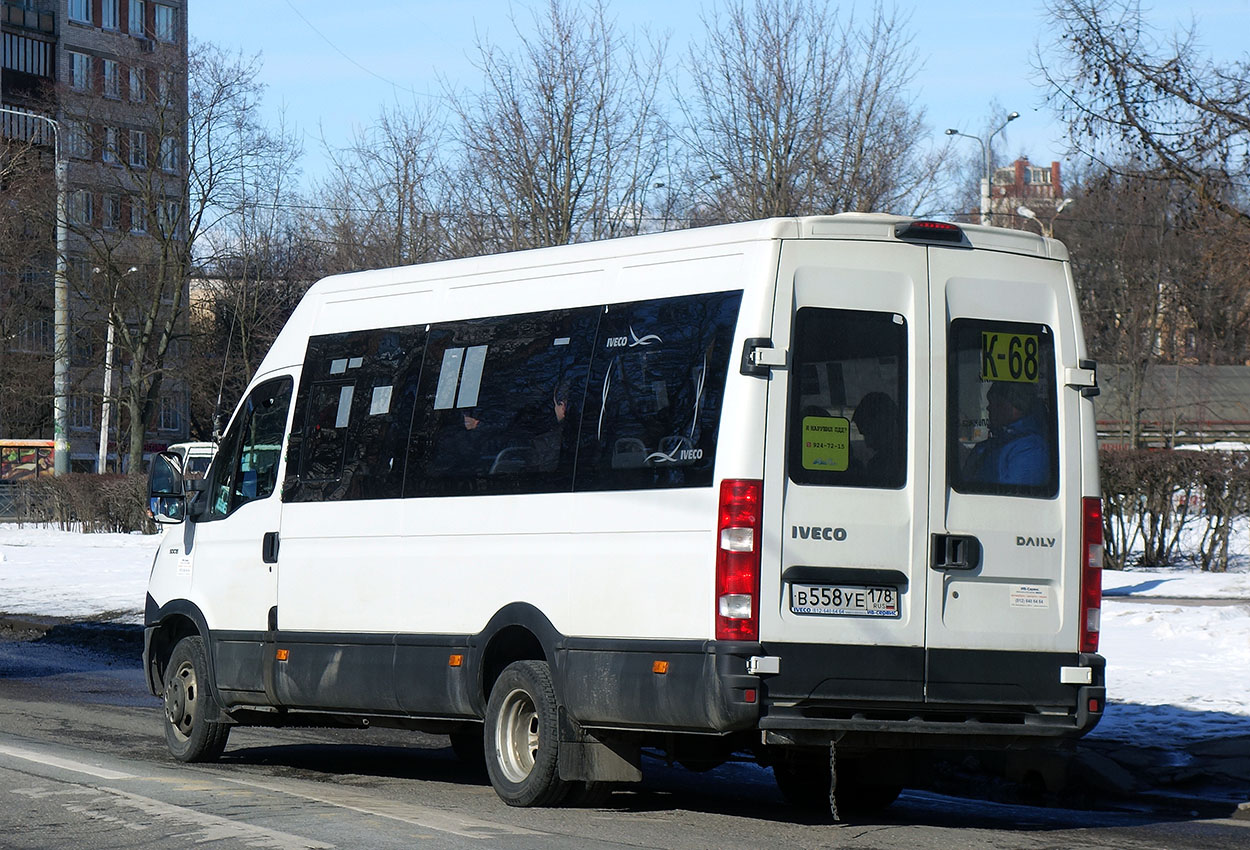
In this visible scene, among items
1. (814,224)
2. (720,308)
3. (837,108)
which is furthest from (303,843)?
(837,108)

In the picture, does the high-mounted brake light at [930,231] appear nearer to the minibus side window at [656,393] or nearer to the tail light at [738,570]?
the minibus side window at [656,393]

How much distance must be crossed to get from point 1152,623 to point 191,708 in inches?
328

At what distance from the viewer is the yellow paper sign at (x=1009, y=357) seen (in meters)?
7.80

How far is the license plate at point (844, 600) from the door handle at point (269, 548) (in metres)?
3.66

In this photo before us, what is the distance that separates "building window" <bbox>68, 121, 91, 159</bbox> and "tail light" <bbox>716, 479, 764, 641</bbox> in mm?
43693

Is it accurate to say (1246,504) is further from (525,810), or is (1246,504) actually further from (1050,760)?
(525,810)

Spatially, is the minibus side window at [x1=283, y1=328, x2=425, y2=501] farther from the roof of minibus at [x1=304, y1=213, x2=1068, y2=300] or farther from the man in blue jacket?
the man in blue jacket

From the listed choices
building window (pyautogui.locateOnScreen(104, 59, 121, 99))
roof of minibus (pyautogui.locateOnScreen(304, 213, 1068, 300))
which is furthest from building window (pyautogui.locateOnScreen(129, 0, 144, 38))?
roof of minibus (pyautogui.locateOnScreen(304, 213, 1068, 300))

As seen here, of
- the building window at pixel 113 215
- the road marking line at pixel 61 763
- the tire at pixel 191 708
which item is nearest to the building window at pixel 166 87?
the building window at pixel 113 215

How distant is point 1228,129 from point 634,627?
364 inches

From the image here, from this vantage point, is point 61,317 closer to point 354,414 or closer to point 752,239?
point 354,414

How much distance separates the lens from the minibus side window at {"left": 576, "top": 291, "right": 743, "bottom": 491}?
743 centimetres

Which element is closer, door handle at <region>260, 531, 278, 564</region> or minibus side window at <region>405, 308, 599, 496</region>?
minibus side window at <region>405, 308, 599, 496</region>

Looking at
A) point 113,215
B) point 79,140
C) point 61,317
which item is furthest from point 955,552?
point 113,215
